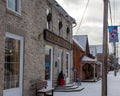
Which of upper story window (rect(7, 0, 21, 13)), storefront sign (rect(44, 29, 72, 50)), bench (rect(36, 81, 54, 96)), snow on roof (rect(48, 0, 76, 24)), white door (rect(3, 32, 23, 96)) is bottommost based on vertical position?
bench (rect(36, 81, 54, 96))

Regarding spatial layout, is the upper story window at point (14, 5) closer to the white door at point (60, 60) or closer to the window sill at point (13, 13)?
the window sill at point (13, 13)

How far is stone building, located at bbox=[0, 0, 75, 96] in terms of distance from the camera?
14445mm

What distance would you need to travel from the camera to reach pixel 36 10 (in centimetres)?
1881

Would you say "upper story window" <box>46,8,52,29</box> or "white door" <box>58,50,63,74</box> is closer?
"upper story window" <box>46,8,52,29</box>

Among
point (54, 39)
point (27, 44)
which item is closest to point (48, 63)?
point (54, 39)

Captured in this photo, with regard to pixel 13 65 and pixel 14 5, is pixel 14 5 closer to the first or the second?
pixel 14 5

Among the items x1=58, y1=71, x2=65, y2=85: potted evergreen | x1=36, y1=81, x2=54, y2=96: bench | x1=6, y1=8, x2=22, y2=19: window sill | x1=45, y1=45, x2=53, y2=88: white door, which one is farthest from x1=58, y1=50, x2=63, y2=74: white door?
x1=6, y1=8, x2=22, y2=19: window sill

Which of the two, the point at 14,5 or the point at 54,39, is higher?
the point at 14,5

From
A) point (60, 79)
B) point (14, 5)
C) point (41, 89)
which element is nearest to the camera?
point (14, 5)

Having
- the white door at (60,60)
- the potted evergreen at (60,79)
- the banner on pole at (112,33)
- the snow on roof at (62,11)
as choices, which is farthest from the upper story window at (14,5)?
the white door at (60,60)

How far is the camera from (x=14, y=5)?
15.5 meters

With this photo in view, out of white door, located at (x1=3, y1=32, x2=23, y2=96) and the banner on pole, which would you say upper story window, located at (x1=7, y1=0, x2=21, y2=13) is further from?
the banner on pole

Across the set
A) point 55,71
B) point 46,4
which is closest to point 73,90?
point 55,71

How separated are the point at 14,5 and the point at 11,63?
2.56 meters
